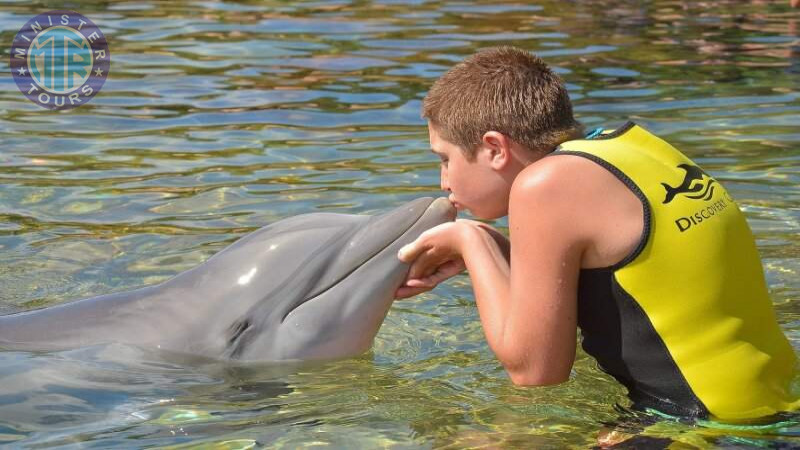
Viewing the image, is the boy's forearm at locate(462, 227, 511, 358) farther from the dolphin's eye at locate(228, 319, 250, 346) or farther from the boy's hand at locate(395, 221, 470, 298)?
the dolphin's eye at locate(228, 319, 250, 346)

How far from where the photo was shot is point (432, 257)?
5285 millimetres

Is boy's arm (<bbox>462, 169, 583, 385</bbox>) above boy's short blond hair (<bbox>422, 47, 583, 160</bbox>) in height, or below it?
below

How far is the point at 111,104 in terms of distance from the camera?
1165 centimetres

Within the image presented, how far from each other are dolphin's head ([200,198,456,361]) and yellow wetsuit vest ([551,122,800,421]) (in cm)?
97

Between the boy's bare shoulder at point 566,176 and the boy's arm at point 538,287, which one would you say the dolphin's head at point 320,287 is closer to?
the boy's arm at point 538,287

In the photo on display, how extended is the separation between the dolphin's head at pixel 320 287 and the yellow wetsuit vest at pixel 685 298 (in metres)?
0.97

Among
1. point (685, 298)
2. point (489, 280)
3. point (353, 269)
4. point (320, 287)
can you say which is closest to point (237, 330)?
point (320, 287)

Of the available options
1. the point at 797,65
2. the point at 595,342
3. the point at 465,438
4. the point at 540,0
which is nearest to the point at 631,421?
the point at 595,342

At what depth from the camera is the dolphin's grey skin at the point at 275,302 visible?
552cm

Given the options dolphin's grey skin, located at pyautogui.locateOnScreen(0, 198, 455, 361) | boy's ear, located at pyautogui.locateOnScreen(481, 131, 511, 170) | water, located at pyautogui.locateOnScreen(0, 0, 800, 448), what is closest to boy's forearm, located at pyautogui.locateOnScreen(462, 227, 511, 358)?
boy's ear, located at pyautogui.locateOnScreen(481, 131, 511, 170)

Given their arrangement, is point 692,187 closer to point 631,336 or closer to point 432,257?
point 631,336

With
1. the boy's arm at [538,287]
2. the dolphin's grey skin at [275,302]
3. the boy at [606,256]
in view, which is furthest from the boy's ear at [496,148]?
the dolphin's grey skin at [275,302]

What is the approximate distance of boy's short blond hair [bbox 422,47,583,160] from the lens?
4.82 meters

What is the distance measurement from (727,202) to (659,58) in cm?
889
